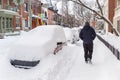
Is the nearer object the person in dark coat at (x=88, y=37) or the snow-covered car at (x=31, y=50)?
the snow-covered car at (x=31, y=50)

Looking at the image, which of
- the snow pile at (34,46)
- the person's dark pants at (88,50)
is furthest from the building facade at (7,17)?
the person's dark pants at (88,50)

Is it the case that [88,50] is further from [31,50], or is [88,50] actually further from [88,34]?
[31,50]

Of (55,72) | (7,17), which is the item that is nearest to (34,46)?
(55,72)

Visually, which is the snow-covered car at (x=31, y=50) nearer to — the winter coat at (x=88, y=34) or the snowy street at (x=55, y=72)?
the snowy street at (x=55, y=72)

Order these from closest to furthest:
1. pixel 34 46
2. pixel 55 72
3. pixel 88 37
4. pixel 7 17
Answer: pixel 55 72 < pixel 34 46 < pixel 88 37 < pixel 7 17

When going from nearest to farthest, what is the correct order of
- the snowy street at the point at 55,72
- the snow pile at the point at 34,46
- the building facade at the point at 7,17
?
the snowy street at the point at 55,72 → the snow pile at the point at 34,46 → the building facade at the point at 7,17

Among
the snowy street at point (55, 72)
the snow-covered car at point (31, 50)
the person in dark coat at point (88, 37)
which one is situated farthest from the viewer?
the person in dark coat at point (88, 37)

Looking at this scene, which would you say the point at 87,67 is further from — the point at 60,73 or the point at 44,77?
the point at 44,77

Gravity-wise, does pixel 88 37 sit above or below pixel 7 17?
below

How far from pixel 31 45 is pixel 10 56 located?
2.93 feet

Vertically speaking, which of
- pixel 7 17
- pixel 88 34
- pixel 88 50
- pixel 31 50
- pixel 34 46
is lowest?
pixel 88 50

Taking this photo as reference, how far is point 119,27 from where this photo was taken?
34250mm

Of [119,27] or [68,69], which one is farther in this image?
[119,27]

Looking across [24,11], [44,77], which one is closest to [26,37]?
[44,77]
